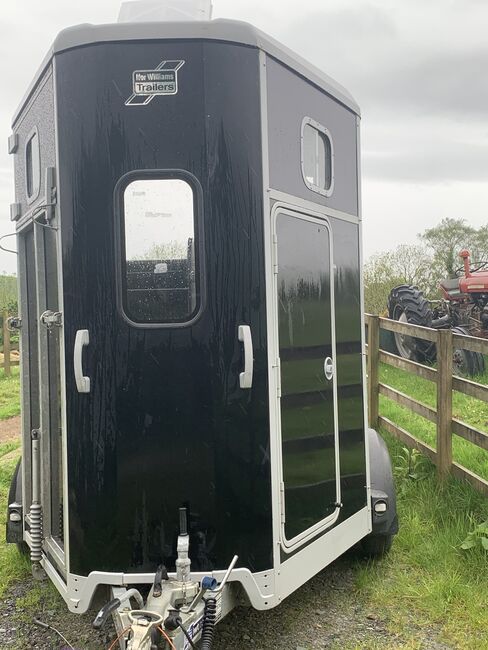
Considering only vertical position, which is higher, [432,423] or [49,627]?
[432,423]

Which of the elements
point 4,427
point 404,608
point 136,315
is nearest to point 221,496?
point 136,315

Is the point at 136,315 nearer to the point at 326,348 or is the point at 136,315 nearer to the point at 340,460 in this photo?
the point at 326,348

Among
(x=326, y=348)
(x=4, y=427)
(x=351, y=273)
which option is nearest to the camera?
(x=326, y=348)

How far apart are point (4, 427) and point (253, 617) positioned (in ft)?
23.8

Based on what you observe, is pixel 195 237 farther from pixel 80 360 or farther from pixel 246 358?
pixel 80 360

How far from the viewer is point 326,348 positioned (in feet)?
11.7

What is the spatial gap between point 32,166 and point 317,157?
1.55 m

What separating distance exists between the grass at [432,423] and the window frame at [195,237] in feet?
10.4

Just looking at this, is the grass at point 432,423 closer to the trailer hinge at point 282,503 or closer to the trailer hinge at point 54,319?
the trailer hinge at point 282,503

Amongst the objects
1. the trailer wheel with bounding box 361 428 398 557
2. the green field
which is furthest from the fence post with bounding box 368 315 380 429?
the trailer wheel with bounding box 361 428 398 557

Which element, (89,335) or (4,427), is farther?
(4,427)

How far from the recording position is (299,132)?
330 centimetres

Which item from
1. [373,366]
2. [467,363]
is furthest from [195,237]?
[467,363]

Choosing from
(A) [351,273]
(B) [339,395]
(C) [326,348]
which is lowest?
(B) [339,395]
